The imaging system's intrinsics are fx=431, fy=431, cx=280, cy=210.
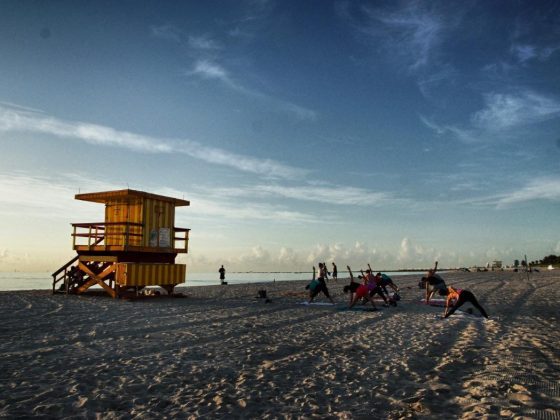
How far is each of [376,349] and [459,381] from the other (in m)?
2.49

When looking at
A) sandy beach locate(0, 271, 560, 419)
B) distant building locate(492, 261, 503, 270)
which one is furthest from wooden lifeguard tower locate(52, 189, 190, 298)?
distant building locate(492, 261, 503, 270)

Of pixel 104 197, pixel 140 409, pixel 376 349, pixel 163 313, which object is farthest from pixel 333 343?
pixel 104 197

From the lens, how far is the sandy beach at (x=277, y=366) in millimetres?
5398

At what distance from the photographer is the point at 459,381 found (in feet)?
21.7

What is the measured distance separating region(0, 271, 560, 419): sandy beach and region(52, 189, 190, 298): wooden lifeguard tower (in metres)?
6.16

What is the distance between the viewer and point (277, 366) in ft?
24.6

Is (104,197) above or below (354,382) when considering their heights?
above

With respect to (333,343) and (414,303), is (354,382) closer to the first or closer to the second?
(333,343)

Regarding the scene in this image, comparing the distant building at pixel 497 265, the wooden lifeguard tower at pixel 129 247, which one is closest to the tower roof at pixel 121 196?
the wooden lifeguard tower at pixel 129 247

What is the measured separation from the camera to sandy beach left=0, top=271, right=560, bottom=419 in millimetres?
5398

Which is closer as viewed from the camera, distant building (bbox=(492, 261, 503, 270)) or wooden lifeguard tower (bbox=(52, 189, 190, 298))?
wooden lifeguard tower (bbox=(52, 189, 190, 298))

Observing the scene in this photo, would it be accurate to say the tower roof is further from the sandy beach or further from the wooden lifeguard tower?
the sandy beach

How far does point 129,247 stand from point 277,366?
45.6ft

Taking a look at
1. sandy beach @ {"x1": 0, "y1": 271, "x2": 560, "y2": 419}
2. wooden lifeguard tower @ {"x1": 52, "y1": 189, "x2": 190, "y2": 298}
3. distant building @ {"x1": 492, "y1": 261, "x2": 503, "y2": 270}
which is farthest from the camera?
distant building @ {"x1": 492, "y1": 261, "x2": 503, "y2": 270}
